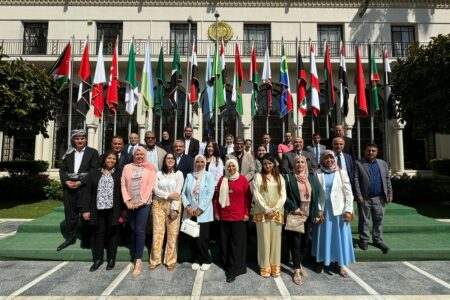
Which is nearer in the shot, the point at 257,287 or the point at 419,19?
the point at 257,287

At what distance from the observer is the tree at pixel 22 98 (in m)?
9.32

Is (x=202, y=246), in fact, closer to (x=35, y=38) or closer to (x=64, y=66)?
(x=64, y=66)

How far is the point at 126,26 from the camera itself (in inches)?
657

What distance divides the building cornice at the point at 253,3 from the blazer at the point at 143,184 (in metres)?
15.1

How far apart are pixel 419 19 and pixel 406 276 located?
1829cm

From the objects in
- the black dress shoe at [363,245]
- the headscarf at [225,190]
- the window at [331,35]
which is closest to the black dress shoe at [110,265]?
the headscarf at [225,190]

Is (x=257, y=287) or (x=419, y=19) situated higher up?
(x=419, y=19)

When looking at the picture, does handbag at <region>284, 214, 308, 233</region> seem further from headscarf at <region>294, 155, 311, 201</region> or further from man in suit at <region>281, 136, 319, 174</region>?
man in suit at <region>281, 136, 319, 174</region>

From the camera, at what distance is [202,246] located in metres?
4.78

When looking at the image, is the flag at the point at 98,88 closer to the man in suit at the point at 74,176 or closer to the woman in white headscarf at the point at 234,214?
the man in suit at the point at 74,176

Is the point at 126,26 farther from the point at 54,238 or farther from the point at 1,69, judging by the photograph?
the point at 54,238

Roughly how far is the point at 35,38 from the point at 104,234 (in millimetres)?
17402

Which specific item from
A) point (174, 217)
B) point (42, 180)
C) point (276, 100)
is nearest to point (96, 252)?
point (174, 217)

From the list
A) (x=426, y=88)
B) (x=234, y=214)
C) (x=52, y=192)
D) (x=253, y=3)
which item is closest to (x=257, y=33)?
(x=253, y=3)
